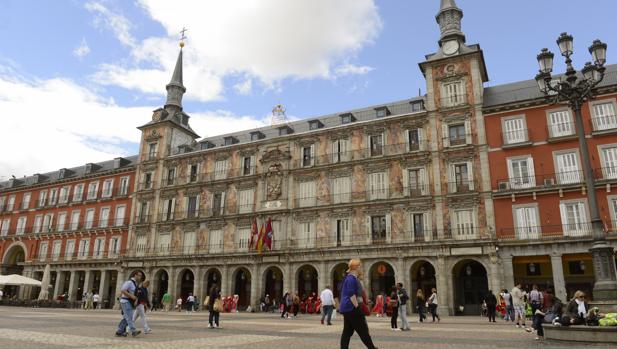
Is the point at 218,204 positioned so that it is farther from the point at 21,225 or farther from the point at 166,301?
the point at 21,225

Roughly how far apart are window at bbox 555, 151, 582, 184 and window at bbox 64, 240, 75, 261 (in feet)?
147

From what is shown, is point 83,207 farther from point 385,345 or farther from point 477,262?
point 385,345

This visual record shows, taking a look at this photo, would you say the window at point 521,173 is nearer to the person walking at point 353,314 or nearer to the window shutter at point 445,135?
the window shutter at point 445,135

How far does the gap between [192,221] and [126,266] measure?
8.24m

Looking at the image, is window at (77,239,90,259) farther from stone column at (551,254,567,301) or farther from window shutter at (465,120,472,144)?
stone column at (551,254,567,301)

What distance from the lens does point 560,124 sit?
Answer: 26.9 metres

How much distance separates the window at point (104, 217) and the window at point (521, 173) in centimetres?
3730

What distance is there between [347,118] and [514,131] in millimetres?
13058

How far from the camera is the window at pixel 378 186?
102 ft

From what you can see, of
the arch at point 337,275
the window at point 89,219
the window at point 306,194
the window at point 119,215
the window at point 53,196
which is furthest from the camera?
the window at point 53,196

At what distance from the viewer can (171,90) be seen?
46.1m

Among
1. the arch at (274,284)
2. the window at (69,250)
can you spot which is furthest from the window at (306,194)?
the window at (69,250)

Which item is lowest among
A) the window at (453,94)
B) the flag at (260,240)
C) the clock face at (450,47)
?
the flag at (260,240)

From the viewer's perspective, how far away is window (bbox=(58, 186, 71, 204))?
1850 inches
